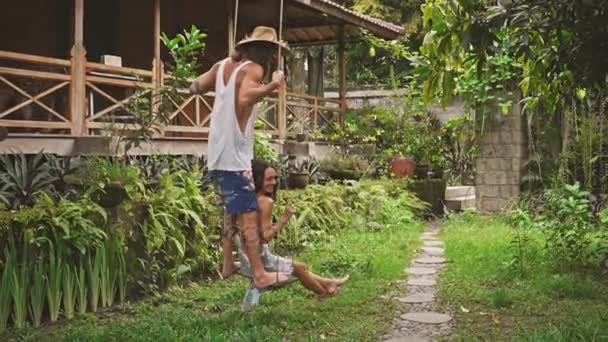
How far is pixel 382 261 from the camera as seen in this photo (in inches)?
268

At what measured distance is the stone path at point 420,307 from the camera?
427cm

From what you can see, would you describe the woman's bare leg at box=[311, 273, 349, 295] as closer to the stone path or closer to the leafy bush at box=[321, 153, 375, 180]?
→ the stone path

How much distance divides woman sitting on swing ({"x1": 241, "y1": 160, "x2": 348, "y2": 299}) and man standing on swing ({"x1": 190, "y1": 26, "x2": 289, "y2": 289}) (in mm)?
122

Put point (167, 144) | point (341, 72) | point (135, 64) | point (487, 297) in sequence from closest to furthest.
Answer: point (487, 297), point (167, 144), point (135, 64), point (341, 72)

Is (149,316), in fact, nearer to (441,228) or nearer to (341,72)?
(441,228)

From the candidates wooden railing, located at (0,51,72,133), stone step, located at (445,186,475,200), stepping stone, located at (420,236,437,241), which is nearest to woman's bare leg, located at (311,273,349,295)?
wooden railing, located at (0,51,72,133)

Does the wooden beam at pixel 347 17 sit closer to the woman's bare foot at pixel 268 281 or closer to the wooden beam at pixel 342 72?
the wooden beam at pixel 342 72

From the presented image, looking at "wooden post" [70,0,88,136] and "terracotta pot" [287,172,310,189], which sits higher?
"wooden post" [70,0,88,136]

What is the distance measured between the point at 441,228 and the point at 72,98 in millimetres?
5766

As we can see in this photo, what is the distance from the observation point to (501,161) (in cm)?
1105

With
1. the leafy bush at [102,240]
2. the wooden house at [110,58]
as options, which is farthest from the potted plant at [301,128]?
the leafy bush at [102,240]

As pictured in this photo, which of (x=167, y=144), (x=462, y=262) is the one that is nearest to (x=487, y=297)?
(x=462, y=262)

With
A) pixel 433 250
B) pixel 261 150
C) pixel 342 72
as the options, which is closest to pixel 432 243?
pixel 433 250

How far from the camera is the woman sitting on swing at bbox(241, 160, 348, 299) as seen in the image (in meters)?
4.52
